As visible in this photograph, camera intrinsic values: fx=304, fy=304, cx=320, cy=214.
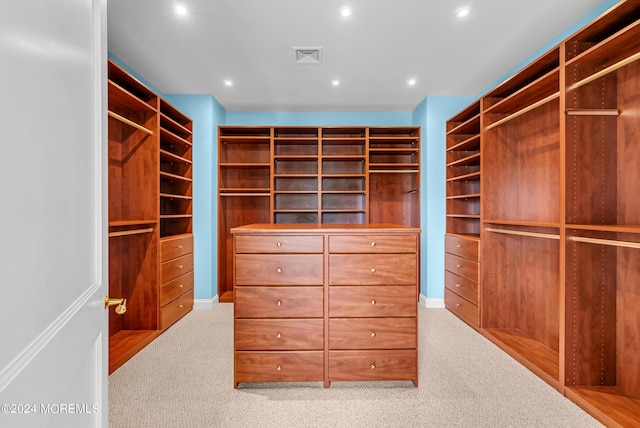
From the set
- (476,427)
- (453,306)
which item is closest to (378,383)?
(476,427)

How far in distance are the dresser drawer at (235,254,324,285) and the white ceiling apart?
5.96 ft

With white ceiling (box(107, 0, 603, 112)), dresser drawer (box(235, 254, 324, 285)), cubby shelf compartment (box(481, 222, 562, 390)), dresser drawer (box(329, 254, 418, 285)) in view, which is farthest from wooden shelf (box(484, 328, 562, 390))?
white ceiling (box(107, 0, 603, 112))

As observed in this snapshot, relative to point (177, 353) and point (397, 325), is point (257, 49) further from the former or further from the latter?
point (177, 353)

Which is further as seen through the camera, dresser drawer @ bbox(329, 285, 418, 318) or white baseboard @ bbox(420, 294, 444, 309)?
white baseboard @ bbox(420, 294, 444, 309)

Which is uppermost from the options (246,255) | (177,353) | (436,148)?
(436,148)

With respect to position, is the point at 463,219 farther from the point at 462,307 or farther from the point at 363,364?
the point at 363,364

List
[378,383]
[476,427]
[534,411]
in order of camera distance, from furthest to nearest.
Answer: [378,383], [534,411], [476,427]

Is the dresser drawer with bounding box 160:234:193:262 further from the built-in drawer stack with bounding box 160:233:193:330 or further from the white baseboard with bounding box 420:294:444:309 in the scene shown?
the white baseboard with bounding box 420:294:444:309

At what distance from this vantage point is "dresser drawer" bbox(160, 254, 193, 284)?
3.05 m

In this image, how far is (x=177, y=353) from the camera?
261cm

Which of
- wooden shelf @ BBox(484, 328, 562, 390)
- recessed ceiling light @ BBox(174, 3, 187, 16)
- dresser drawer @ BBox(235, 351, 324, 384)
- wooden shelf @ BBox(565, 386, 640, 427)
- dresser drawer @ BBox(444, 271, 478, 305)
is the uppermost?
recessed ceiling light @ BBox(174, 3, 187, 16)
